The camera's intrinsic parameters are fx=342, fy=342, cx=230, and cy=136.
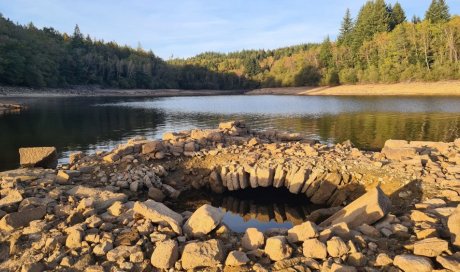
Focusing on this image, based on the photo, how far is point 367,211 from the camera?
9.24 m

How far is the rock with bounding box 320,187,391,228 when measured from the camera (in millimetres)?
9125

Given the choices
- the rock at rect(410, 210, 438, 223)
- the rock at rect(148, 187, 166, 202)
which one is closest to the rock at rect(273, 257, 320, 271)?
the rock at rect(410, 210, 438, 223)

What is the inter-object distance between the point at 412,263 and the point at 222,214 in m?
4.37

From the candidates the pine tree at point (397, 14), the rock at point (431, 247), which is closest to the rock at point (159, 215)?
the rock at point (431, 247)

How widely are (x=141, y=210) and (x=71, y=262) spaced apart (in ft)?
7.27

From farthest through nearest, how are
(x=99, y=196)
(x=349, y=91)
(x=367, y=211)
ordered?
(x=349, y=91)
(x=99, y=196)
(x=367, y=211)

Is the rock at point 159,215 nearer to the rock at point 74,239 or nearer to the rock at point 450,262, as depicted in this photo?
the rock at point 74,239

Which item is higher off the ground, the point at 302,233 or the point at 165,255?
the point at 302,233

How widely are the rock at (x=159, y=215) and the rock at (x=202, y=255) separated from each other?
1159 millimetres

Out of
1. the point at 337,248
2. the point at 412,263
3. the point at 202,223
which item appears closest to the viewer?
the point at 412,263

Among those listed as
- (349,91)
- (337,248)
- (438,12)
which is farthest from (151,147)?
(438,12)

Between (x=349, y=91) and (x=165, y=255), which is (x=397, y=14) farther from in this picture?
(x=165, y=255)

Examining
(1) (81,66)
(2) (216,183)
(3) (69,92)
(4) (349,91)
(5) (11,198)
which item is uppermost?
(1) (81,66)

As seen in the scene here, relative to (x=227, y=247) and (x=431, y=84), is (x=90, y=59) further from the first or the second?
(x=227, y=247)
